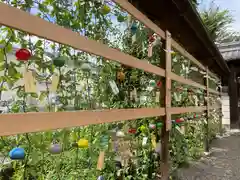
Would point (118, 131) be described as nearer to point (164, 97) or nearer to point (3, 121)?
point (164, 97)

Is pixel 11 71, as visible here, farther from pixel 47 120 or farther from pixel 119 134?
pixel 119 134

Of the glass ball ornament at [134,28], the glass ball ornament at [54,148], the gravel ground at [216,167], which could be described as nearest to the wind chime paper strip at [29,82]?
the glass ball ornament at [54,148]

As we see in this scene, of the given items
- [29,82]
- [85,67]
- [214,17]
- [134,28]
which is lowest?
[29,82]

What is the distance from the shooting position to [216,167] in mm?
2834

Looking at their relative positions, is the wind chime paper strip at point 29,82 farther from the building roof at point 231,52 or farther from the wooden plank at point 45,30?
the building roof at point 231,52

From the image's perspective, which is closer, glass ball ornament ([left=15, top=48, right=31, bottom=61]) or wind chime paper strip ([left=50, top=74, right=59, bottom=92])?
glass ball ornament ([left=15, top=48, right=31, bottom=61])

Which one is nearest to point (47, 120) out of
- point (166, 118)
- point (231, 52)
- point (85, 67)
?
point (85, 67)

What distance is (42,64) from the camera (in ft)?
3.17

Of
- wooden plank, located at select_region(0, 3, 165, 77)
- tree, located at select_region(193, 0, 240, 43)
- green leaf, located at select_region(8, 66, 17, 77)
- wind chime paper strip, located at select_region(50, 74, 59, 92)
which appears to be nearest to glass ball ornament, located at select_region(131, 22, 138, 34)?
wooden plank, located at select_region(0, 3, 165, 77)

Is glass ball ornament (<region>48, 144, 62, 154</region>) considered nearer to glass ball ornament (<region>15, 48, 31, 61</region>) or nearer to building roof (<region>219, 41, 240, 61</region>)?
glass ball ornament (<region>15, 48, 31, 61</region>)

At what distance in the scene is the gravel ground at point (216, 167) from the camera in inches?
95.8

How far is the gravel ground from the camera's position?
2434 millimetres

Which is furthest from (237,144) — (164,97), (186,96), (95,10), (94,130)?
(95,10)

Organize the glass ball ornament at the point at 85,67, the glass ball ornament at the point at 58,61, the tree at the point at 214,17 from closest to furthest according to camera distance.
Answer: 1. the glass ball ornament at the point at 58,61
2. the glass ball ornament at the point at 85,67
3. the tree at the point at 214,17
